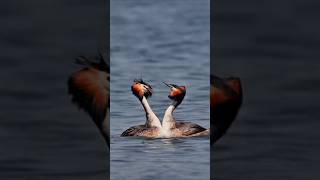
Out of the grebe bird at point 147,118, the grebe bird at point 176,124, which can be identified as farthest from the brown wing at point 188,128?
the grebe bird at point 147,118

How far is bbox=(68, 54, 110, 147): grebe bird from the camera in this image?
4.50 m

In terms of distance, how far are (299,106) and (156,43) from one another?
0.85 metres

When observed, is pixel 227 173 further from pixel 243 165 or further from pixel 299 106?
pixel 299 106

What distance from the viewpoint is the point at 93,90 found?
184 inches

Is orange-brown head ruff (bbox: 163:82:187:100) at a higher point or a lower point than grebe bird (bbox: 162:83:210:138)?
higher

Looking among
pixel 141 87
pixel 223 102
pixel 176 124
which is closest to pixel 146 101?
pixel 141 87

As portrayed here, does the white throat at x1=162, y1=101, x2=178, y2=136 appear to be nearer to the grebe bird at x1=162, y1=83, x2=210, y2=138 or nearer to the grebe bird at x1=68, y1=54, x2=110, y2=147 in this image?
the grebe bird at x1=162, y1=83, x2=210, y2=138

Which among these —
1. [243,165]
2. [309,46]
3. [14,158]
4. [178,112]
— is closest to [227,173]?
[243,165]

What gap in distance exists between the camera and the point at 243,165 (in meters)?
4.41

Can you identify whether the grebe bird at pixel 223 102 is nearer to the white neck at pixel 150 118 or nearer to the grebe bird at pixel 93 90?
the white neck at pixel 150 118

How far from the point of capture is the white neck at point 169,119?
4.66m

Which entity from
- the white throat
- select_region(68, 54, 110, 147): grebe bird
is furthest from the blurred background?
the white throat

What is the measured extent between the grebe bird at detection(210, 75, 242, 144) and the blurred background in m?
0.61

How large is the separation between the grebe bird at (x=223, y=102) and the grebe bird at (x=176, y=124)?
12 cm
